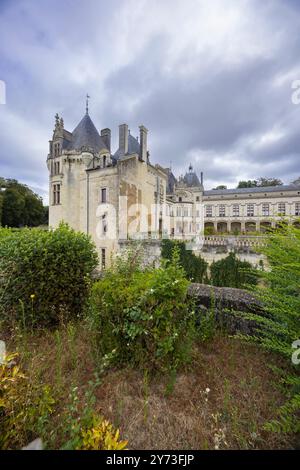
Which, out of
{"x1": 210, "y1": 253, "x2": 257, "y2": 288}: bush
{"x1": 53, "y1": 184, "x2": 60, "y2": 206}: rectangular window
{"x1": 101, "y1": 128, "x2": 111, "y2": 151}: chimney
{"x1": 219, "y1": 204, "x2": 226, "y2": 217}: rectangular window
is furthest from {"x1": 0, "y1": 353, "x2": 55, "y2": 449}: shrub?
{"x1": 219, "y1": 204, "x2": 226, "y2": 217}: rectangular window

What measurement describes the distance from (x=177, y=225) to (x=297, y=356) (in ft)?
78.1

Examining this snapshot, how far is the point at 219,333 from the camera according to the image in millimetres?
2535

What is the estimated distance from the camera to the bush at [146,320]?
1765 millimetres

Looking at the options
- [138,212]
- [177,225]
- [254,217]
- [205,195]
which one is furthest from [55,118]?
[254,217]

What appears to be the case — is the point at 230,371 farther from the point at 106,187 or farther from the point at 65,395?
the point at 106,187

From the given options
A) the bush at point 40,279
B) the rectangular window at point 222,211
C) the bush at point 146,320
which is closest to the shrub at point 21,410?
the bush at point 146,320

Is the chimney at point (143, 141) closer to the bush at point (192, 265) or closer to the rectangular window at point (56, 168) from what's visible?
the rectangular window at point (56, 168)

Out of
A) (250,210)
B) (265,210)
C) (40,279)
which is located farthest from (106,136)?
(265,210)

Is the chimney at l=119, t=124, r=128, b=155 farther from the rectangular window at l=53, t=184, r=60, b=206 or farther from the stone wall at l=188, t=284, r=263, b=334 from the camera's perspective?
the stone wall at l=188, t=284, r=263, b=334

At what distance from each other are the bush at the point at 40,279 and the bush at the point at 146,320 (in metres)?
0.99

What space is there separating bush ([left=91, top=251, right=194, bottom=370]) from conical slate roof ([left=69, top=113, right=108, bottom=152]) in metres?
16.4

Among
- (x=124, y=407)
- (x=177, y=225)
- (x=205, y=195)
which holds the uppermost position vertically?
(x=205, y=195)

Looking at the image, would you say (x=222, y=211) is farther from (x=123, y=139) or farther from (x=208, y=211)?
(x=123, y=139)

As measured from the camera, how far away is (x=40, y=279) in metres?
2.63
